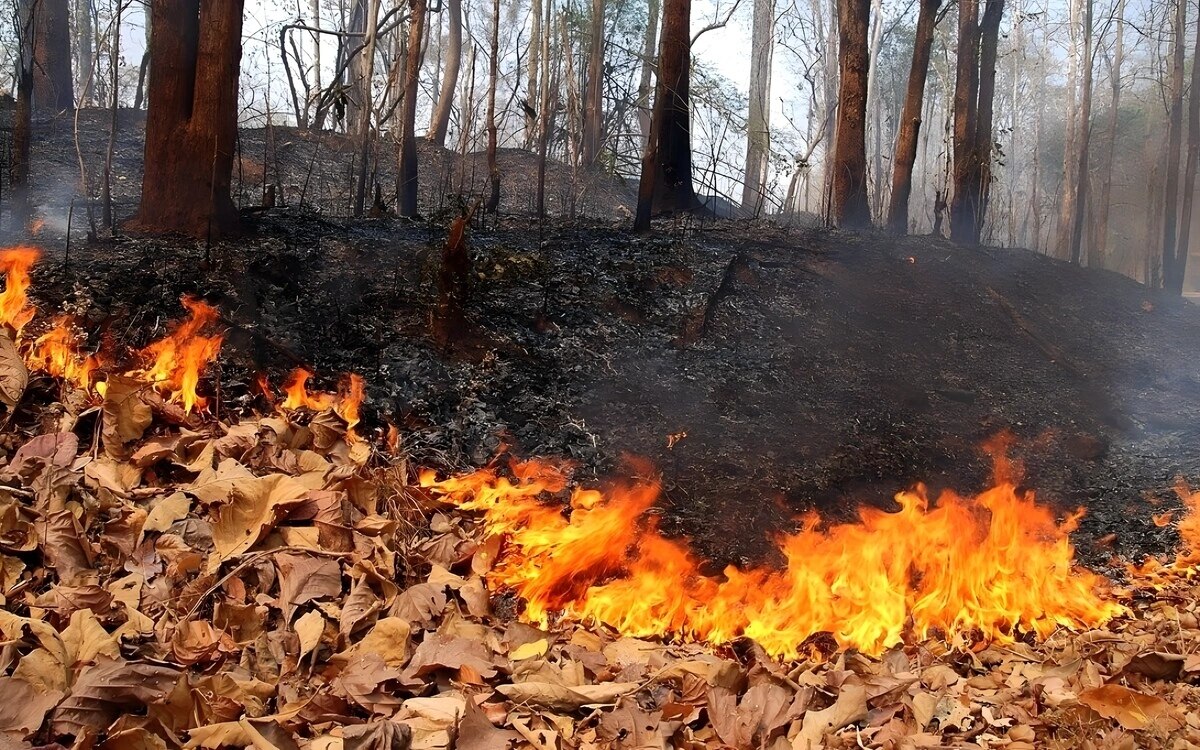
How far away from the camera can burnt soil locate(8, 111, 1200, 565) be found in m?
5.04

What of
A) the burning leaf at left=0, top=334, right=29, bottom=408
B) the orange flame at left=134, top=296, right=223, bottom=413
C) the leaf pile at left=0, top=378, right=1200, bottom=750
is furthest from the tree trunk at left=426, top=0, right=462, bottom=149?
the leaf pile at left=0, top=378, right=1200, bottom=750

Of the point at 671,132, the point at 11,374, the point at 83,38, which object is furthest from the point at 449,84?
the point at 83,38

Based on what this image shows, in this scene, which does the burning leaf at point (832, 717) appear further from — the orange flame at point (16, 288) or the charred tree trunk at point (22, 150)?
the charred tree trunk at point (22, 150)

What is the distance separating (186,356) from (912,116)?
972 centimetres

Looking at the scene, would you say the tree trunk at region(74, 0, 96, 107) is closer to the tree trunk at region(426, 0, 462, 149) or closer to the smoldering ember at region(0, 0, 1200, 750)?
the tree trunk at region(426, 0, 462, 149)

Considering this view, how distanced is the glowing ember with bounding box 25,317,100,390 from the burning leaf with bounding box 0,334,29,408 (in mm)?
181

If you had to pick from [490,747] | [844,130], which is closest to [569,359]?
[490,747]

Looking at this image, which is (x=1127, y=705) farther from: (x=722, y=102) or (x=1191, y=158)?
(x=722, y=102)

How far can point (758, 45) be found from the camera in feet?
75.7

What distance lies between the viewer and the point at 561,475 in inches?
189

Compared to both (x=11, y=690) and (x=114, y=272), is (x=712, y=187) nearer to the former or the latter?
(x=114, y=272)

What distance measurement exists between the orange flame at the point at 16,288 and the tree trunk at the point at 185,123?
0.99 m

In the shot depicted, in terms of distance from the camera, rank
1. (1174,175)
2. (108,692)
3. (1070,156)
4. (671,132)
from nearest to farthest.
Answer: (108,692), (671,132), (1174,175), (1070,156)

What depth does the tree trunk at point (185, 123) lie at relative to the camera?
614 cm
